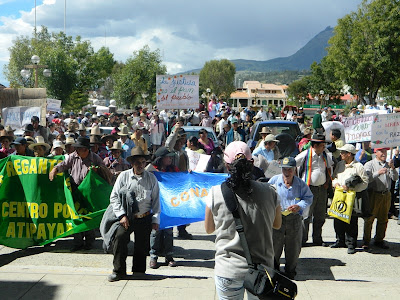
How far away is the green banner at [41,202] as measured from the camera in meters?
7.61

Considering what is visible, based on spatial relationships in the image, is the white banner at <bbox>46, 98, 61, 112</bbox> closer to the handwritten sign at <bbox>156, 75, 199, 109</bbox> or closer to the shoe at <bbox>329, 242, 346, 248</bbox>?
the handwritten sign at <bbox>156, 75, 199, 109</bbox>

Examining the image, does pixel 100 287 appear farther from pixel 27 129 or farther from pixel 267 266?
pixel 27 129

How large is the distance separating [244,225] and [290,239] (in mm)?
3005

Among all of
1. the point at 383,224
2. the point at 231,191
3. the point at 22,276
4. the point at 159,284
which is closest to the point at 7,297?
the point at 22,276

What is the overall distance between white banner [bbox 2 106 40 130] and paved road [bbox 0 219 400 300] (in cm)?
716

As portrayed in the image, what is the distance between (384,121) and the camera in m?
9.34

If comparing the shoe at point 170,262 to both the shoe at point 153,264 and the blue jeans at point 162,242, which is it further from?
the shoe at point 153,264

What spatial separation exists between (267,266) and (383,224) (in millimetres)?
5072

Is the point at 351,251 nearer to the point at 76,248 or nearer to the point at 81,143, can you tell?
the point at 76,248

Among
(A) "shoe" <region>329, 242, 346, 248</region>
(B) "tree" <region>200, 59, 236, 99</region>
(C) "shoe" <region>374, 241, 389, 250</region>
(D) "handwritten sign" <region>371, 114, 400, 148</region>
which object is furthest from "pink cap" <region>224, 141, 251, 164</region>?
(B) "tree" <region>200, 59, 236, 99</region>

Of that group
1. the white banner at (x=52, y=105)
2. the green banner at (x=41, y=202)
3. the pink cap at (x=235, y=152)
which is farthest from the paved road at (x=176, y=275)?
the white banner at (x=52, y=105)

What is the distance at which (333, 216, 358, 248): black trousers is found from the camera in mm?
7891

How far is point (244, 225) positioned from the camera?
3672 millimetres

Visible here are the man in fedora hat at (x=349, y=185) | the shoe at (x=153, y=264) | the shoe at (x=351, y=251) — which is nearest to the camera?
the shoe at (x=153, y=264)
